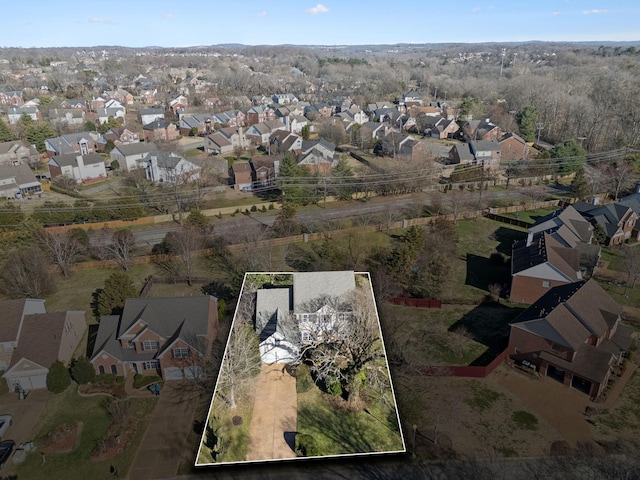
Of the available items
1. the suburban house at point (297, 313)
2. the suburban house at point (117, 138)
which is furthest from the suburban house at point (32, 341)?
the suburban house at point (117, 138)

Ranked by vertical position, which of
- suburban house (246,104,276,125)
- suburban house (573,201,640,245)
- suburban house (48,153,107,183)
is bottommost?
suburban house (573,201,640,245)

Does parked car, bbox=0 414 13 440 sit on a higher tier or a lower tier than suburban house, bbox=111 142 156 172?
lower

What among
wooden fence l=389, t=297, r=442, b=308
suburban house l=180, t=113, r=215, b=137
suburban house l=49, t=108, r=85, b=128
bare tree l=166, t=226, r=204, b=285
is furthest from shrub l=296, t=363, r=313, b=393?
suburban house l=49, t=108, r=85, b=128

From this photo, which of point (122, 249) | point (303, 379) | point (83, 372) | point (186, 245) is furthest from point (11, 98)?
point (303, 379)

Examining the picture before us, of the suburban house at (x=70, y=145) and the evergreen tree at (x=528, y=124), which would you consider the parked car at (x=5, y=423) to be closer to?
the suburban house at (x=70, y=145)

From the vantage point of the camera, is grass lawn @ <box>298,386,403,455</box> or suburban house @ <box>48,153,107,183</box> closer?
grass lawn @ <box>298,386,403,455</box>

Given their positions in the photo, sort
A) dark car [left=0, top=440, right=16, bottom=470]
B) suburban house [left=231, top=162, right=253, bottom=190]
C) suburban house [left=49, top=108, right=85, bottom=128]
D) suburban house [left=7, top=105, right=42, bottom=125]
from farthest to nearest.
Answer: suburban house [left=7, top=105, right=42, bottom=125] < suburban house [left=49, top=108, right=85, bottom=128] < suburban house [left=231, top=162, right=253, bottom=190] < dark car [left=0, top=440, right=16, bottom=470]

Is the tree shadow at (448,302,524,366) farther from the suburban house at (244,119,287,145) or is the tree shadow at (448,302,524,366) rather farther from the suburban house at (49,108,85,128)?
the suburban house at (49,108,85,128)
